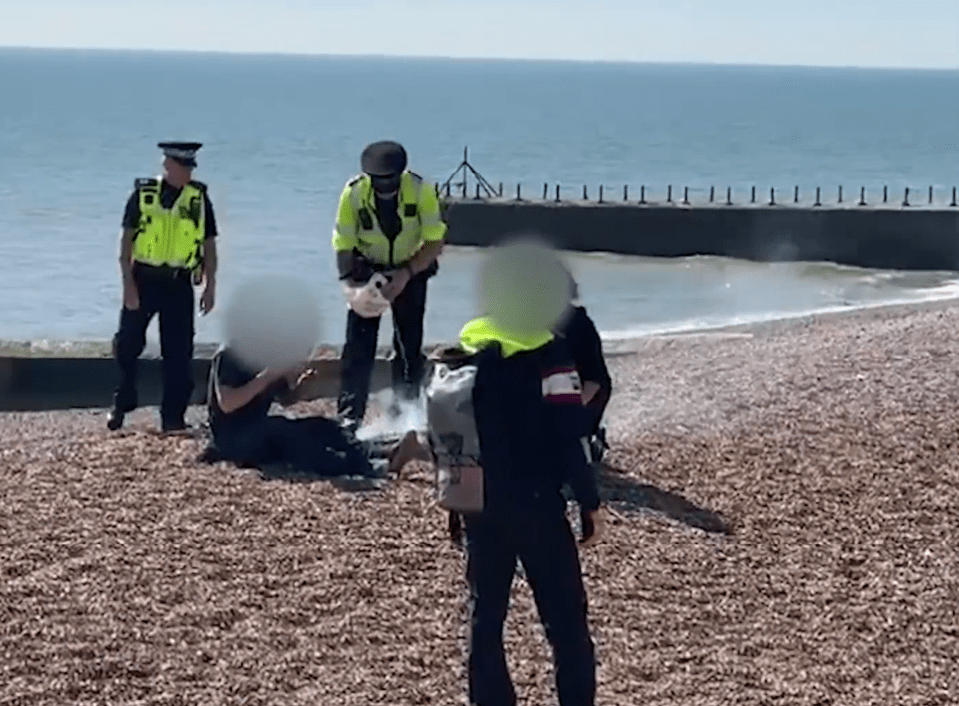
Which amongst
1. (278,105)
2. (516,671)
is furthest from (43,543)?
(278,105)

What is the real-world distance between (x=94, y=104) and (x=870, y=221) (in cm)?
12488

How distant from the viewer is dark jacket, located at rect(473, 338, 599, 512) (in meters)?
5.63

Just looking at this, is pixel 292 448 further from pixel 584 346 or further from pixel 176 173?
pixel 584 346

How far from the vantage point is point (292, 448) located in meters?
9.38

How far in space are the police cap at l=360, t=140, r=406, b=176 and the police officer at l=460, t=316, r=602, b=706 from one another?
3636mm

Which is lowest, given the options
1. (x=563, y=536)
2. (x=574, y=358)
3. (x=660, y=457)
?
(x=660, y=457)

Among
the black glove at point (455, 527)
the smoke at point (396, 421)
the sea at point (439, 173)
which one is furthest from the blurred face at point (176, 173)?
the black glove at point (455, 527)

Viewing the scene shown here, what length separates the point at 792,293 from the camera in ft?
104

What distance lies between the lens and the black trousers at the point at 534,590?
18.8ft

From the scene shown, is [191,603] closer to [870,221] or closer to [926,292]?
[926,292]

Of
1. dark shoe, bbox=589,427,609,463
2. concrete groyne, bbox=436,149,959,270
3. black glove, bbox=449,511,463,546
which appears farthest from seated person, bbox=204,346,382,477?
concrete groyne, bbox=436,149,959,270

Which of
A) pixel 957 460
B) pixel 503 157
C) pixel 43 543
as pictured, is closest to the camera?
pixel 43 543

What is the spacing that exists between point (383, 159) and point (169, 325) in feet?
6.57

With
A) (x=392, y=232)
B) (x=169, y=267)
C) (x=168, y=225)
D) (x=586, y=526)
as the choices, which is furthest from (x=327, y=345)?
(x=586, y=526)
